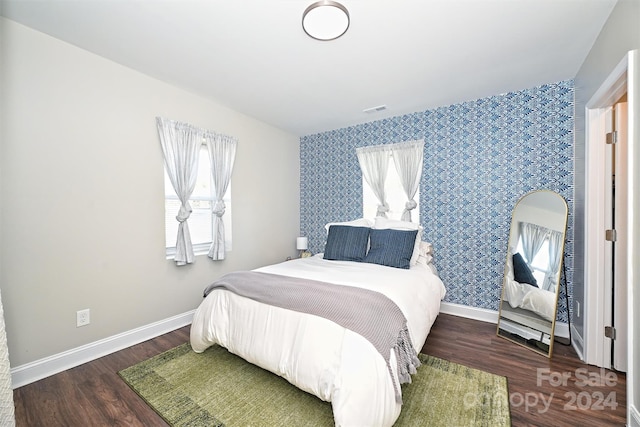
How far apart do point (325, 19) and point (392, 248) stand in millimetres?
2107

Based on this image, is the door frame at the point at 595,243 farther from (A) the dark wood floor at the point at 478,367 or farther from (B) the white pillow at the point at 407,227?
(B) the white pillow at the point at 407,227

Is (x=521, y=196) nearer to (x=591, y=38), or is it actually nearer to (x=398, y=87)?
(x=591, y=38)

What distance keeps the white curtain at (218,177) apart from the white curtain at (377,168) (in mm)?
1848

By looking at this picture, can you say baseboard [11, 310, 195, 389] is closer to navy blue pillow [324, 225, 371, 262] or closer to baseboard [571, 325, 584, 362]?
navy blue pillow [324, 225, 371, 262]

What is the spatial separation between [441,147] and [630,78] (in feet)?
6.05

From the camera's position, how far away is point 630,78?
1.48 meters

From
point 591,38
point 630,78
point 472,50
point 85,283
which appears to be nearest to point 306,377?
point 85,283

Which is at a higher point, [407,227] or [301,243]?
[407,227]

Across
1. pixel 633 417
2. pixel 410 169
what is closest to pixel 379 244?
pixel 410 169

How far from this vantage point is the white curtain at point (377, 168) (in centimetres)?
367

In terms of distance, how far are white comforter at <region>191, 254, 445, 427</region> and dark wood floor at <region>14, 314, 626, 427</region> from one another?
20.5 inches

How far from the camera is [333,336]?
5.12 feet

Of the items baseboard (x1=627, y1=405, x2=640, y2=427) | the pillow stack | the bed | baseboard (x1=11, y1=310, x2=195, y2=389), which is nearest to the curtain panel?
the pillow stack

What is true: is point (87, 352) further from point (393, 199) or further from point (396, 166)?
point (396, 166)
